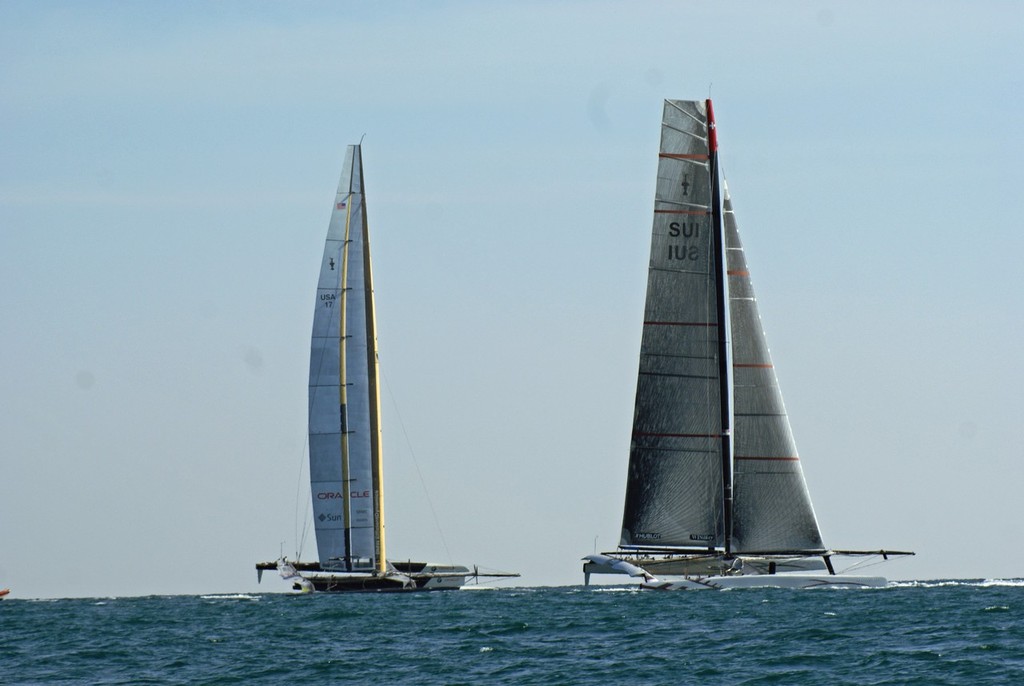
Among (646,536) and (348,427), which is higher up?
(348,427)

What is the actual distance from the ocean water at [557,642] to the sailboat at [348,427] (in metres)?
5.28

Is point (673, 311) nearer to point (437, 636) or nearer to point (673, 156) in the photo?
point (673, 156)

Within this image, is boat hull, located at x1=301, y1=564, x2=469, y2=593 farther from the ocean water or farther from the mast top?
the mast top

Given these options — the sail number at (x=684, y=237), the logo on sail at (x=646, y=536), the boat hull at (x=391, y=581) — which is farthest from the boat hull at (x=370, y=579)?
the sail number at (x=684, y=237)

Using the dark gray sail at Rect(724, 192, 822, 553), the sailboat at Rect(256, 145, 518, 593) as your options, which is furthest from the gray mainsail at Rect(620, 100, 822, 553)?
the sailboat at Rect(256, 145, 518, 593)

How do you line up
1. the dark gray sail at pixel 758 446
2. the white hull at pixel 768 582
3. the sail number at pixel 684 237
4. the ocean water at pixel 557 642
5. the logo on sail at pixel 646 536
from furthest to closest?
the logo on sail at pixel 646 536 < the sail number at pixel 684 237 < the dark gray sail at pixel 758 446 < the white hull at pixel 768 582 < the ocean water at pixel 557 642

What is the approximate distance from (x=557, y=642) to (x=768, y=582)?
1435 cm

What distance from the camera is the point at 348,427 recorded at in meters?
69.3

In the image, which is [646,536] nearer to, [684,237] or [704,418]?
[704,418]

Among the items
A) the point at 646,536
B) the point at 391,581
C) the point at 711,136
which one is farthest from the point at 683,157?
the point at 391,581

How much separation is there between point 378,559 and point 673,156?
2102 centimetres

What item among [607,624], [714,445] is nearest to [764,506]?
[714,445]

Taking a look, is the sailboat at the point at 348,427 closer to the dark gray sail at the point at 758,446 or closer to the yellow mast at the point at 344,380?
the yellow mast at the point at 344,380

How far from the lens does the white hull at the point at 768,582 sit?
5819cm
